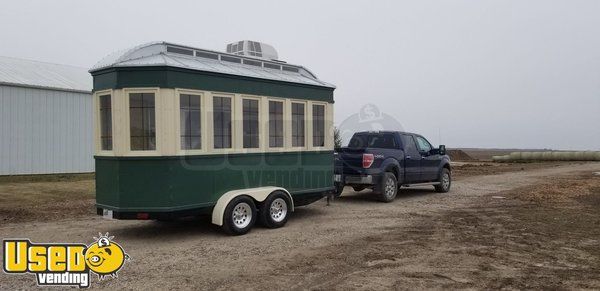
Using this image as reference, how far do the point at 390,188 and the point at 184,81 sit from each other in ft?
23.3

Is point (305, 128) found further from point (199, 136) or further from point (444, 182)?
point (444, 182)

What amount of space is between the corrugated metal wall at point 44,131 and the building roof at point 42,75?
25 centimetres

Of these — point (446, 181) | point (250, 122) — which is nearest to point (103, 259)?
point (250, 122)

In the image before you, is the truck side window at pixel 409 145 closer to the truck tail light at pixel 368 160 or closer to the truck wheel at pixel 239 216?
the truck tail light at pixel 368 160

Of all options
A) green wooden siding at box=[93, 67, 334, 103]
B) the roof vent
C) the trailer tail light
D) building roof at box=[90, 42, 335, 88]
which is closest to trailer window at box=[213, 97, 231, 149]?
green wooden siding at box=[93, 67, 334, 103]

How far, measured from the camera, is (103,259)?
6.30 m

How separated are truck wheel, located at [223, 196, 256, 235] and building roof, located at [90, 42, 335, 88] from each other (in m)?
2.37

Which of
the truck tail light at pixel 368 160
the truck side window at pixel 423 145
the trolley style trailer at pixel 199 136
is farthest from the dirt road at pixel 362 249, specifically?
the truck side window at pixel 423 145

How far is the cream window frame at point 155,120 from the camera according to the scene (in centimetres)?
800

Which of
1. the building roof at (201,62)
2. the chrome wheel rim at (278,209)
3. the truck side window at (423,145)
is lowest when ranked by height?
the chrome wheel rim at (278,209)

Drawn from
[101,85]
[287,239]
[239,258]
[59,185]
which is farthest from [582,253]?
[59,185]

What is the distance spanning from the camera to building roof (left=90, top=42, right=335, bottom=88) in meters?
8.24

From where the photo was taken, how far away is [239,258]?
707 cm

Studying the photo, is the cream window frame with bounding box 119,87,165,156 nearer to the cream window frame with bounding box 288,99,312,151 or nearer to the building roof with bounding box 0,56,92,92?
the cream window frame with bounding box 288,99,312,151
